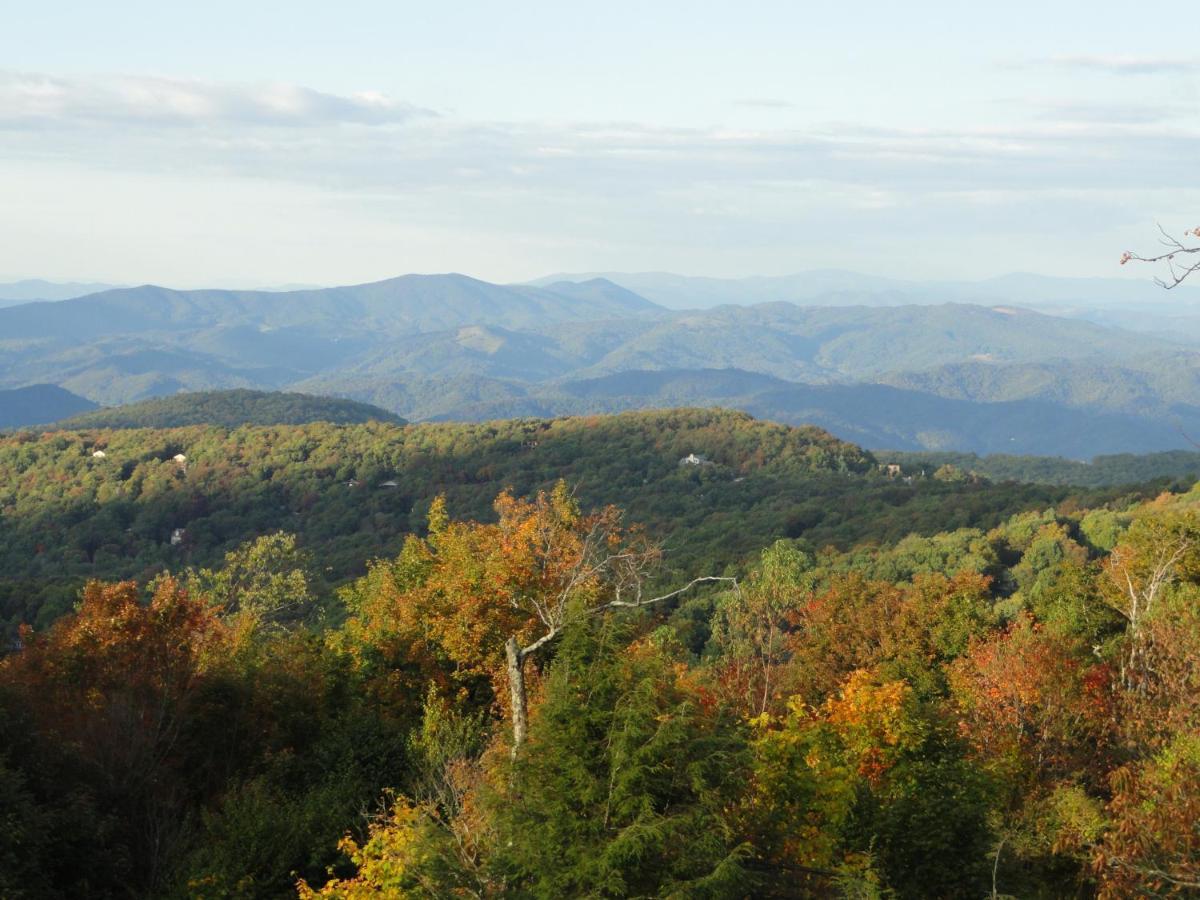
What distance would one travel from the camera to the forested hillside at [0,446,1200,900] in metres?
12.3

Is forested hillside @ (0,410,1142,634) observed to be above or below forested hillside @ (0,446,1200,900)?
below

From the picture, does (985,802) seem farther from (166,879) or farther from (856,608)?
(856,608)

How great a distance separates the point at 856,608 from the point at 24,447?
110158mm

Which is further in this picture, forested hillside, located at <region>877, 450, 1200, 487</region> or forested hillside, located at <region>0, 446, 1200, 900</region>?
forested hillside, located at <region>877, 450, 1200, 487</region>

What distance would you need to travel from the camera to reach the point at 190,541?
101 meters

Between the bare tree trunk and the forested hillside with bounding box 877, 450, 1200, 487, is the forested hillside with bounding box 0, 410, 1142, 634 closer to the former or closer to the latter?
the forested hillside with bounding box 877, 450, 1200, 487

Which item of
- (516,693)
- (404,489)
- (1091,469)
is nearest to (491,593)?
(516,693)

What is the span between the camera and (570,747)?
41.0ft

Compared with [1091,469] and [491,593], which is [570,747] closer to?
[491,593]

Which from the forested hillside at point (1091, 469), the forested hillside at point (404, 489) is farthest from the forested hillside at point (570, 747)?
the forested hillside at point (1091, 469)

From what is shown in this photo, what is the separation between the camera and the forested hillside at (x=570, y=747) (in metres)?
12.3

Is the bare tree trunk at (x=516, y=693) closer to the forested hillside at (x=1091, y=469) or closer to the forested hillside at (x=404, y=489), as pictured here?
the forested hillside at (x=404, y=489)

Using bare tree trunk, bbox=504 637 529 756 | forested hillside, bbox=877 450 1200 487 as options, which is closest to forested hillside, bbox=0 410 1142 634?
forested hillside, bbox=877 450 1200 487

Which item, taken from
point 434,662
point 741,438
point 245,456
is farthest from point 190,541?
point 434,662
